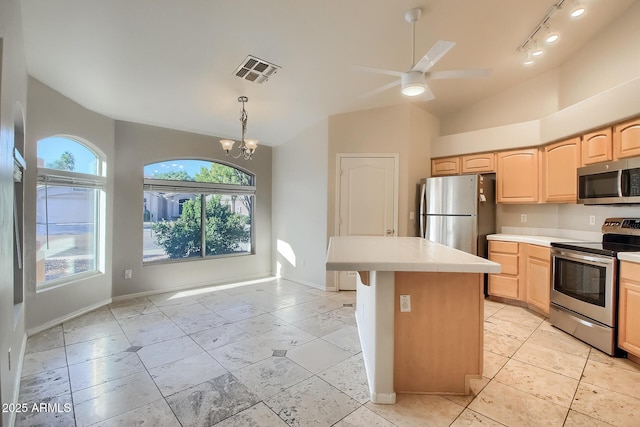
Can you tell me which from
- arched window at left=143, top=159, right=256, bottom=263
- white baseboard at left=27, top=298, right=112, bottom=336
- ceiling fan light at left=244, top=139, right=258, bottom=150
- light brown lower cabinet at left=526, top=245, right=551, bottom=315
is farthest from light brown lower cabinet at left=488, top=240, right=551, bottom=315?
white baseboard at left=27, top=298, right=112, bottom=336

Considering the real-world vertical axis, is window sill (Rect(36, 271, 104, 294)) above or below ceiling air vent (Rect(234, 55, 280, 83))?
below

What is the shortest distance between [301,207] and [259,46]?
106 inches

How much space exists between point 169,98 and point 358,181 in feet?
9.00

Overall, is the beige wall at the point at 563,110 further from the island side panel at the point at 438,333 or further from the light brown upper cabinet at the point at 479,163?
the island side panel at the point at 438,333

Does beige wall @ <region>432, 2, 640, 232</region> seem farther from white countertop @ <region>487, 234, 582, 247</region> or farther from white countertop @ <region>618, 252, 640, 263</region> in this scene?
→ white countertop @ <region>618, 252, 640, 263</region>

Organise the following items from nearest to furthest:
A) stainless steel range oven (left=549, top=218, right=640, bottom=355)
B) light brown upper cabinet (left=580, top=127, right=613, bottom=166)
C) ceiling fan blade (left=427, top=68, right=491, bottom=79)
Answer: ceiling fan blade (left=427, top=68, right=491, bottom=79) < stainless steel range oven (left=549, top=218, right=640, bottom=355) < light brown upper cabinet (left=580, top=127, right=613, bottom=166)

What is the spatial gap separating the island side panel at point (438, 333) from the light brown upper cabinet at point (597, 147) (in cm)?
225

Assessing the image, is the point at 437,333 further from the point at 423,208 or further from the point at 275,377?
the point at 423,208

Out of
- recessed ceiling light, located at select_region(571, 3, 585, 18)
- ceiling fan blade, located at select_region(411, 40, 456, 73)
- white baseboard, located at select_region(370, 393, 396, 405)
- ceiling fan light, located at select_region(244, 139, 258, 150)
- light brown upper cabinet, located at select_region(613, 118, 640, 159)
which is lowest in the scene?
white baseboard, located at select_region(370, 393, 396, 405)

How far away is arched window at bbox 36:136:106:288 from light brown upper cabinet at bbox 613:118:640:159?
226 inches

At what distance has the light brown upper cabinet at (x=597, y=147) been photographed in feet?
9.35

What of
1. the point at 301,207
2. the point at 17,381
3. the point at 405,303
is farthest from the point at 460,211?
the point at 17,381

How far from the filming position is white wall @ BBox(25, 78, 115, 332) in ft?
9.48

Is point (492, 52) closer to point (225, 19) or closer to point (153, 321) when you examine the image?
point (225, 19)
